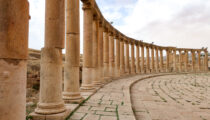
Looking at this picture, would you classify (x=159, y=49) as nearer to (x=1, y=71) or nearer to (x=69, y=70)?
(x=69, y=70)

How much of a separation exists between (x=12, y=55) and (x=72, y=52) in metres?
6.48

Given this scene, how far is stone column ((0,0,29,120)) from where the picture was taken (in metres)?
3.58

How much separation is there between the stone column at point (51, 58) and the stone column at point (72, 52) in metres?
2.51

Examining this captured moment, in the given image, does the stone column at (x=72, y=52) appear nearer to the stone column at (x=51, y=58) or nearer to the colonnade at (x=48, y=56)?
the colonnade at (x=48, y=56)

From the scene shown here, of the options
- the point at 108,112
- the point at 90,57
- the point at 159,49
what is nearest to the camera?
the point at 108,112

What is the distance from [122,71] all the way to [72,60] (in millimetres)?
24355

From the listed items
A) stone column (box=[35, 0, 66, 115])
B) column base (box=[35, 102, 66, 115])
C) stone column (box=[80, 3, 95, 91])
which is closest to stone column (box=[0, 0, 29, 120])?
column base (box=[35, 102, 66, 115])

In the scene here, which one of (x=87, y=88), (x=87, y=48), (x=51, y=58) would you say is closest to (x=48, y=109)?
(x=51, y=58)

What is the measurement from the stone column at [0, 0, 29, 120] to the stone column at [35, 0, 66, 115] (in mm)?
3206

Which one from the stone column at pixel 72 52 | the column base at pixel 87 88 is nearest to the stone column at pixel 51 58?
the stone column at pixel 72 52

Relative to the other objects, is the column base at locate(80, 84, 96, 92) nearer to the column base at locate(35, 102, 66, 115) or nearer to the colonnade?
the colonnade

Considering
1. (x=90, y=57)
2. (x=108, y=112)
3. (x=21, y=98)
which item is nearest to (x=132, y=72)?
(x=90, y=57)

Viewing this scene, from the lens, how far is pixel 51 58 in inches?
283

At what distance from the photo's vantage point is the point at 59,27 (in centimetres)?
732
